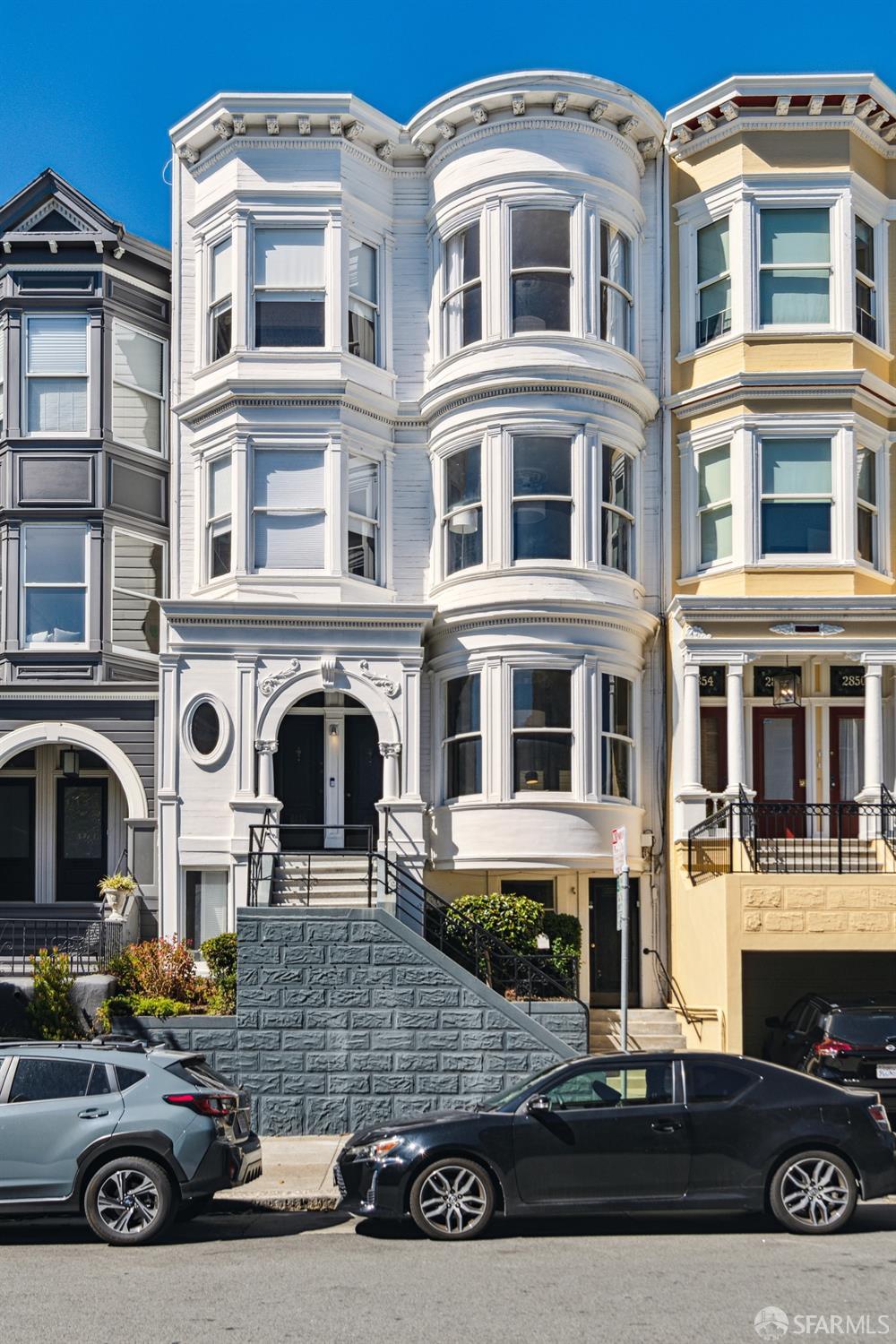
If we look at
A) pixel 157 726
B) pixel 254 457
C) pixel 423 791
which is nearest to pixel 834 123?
pixel 254 457

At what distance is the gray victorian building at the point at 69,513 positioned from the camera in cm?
2227

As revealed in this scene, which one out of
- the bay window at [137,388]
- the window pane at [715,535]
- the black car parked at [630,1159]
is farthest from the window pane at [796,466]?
the black car parked at [630,1159]

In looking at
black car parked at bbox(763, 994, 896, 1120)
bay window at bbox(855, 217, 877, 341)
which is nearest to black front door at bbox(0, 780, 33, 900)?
black car parked at bbox(763, 994, 896, 1120)

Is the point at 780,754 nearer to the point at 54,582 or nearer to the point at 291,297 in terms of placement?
the point at 291,297

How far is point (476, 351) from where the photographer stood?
69.7 feet

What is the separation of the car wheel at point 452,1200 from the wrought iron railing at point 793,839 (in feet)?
26.3

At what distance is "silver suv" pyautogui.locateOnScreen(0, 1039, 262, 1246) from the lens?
37.3 ft

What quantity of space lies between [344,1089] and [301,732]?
6.11 meters

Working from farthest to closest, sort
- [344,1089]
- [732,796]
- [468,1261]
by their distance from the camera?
[732,796]
[344,1089]
[468,1261]

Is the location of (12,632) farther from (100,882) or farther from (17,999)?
(17,999)

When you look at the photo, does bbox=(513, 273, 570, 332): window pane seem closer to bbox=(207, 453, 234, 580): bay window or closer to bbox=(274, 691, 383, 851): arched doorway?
bbox=(207, 453, 234, 580): bay window

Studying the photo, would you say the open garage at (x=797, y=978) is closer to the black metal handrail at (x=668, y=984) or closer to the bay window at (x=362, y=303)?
the black metal handrail at (x=668, y=984)

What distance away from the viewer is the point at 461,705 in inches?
827

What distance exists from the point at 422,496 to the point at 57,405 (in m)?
5.72
